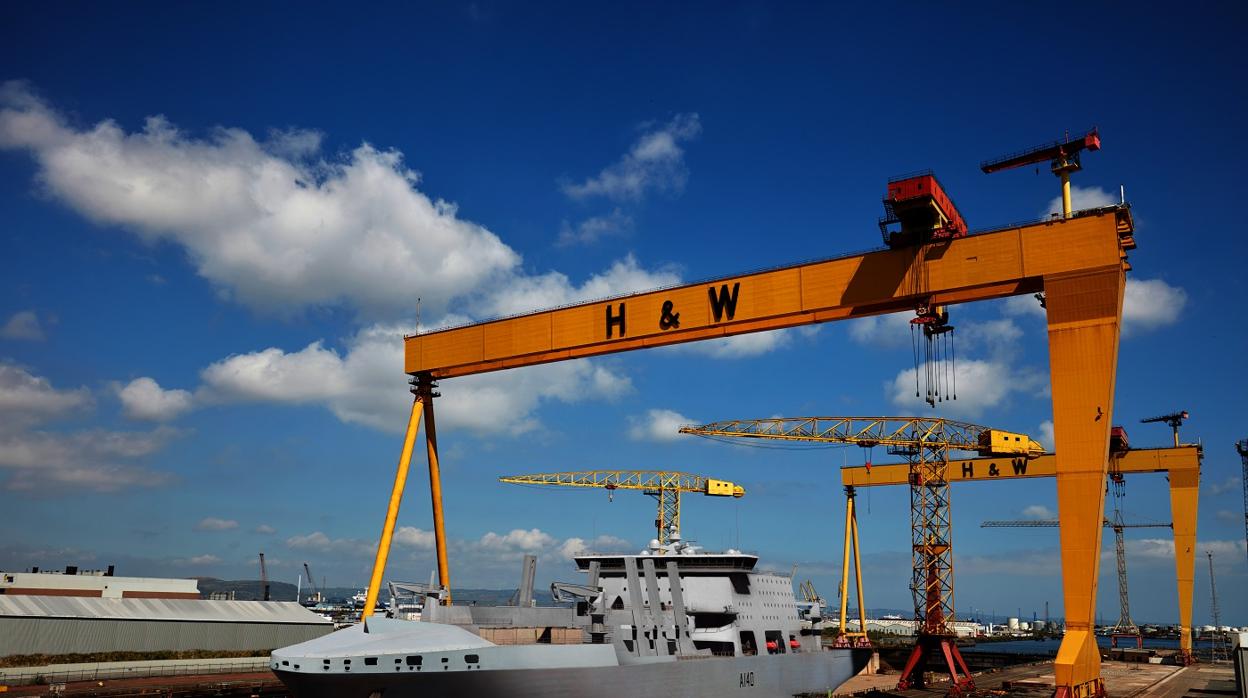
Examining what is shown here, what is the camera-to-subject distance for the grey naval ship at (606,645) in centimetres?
2000

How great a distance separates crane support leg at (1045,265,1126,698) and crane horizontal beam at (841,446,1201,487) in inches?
1201

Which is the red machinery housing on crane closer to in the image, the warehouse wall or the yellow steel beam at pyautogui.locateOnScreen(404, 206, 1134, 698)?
the yellow steel beam at pyautogui.locateOnScreen(404, 206, 1134, 698)

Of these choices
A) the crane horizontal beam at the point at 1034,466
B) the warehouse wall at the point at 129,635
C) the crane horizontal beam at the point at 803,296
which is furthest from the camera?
the crane horizontal beam at the point at 1034,466

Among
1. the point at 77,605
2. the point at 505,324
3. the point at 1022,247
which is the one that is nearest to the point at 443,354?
the point at 505,324

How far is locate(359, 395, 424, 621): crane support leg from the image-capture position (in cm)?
2789

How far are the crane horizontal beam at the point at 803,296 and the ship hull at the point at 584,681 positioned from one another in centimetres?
982

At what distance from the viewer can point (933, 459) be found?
39.1m

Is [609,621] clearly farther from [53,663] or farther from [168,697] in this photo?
[53,663]

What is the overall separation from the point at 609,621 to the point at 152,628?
96.4 feet

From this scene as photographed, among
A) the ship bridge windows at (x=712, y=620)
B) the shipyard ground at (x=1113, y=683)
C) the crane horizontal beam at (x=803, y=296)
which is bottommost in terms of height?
the shipyard ground at (x=1113, y=683)

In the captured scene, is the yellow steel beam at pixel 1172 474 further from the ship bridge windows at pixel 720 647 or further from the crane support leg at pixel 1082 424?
the crane support leg at pixel 1082 424

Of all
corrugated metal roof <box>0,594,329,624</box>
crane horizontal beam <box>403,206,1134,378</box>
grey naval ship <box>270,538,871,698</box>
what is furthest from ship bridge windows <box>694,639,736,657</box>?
corrugated metal roof <box>0,594,329,624</box>

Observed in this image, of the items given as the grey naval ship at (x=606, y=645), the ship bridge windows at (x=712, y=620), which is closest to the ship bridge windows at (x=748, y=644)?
the grey naval ship at (x=606, y=645)

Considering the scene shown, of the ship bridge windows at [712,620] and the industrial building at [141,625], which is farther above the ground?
the ship bridge windows at [712,620]
